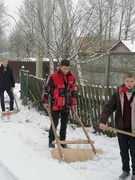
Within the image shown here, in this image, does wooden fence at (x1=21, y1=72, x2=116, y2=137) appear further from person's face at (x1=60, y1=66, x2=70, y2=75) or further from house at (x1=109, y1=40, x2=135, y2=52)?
house at (x1=109, y1=40, x2=135, y2=52)

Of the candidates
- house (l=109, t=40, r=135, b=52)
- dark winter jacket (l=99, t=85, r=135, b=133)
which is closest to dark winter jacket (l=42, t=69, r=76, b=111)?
dark winter jacket (l=99, t=85, r=135, b=133)

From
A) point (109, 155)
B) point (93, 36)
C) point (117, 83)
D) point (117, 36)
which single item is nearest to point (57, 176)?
point (109, 155)

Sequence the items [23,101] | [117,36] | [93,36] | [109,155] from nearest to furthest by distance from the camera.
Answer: [109,155] → [93,36] → [23,101] → [117,36]

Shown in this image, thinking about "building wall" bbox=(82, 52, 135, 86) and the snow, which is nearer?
the snow

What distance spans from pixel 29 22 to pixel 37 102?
2530 millimetres

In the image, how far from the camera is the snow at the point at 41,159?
14.2 feet

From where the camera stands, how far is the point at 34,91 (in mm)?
9695

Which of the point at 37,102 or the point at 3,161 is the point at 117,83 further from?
the point at 3,161

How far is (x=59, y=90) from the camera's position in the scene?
5.45 metres

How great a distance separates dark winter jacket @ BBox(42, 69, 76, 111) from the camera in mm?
5387

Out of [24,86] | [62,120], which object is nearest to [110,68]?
[24,86]

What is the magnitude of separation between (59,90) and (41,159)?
128 cm

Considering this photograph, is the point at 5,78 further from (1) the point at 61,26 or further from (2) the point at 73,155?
(2) the point at 73,155

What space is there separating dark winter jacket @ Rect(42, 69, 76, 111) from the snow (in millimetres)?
859
